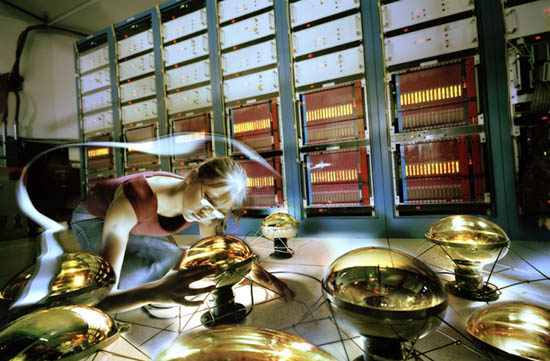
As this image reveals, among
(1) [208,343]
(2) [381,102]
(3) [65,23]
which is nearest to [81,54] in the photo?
(3) [65,23]

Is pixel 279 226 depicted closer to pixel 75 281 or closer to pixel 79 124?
pixel 75 281

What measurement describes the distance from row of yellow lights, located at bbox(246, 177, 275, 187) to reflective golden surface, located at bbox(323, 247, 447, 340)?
9.59 ft

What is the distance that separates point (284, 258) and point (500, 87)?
276 cm

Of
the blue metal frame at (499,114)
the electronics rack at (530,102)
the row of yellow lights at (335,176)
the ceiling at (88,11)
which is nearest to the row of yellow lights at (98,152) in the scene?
the ceiling at (88,11)

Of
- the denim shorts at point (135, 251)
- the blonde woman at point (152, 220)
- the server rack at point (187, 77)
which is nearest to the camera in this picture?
the blonde woman at point (152, 220)

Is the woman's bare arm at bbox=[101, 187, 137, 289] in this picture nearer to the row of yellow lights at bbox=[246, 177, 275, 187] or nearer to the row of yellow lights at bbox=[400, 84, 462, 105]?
the row of yellow lights at bbox=[246, 177, 275, 187]

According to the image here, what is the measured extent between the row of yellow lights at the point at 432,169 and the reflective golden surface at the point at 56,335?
3055mm

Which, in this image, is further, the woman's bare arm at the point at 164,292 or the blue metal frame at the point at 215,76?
the blue metal frame at the point at 215,76

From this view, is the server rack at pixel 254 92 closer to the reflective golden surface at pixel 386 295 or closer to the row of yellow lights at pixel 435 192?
the row of yellow lights at pixel 435 192

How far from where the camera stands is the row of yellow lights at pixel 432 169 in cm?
272

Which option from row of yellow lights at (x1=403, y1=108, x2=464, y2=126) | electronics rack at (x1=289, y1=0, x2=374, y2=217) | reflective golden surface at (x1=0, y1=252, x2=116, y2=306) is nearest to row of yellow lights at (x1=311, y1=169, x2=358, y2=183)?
electronics rack at (x1=289, y1=0, x2=374, y2=217)

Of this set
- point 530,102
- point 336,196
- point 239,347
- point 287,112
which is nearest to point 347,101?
point 287,112

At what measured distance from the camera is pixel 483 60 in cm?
258

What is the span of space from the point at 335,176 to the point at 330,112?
83 centimetres
